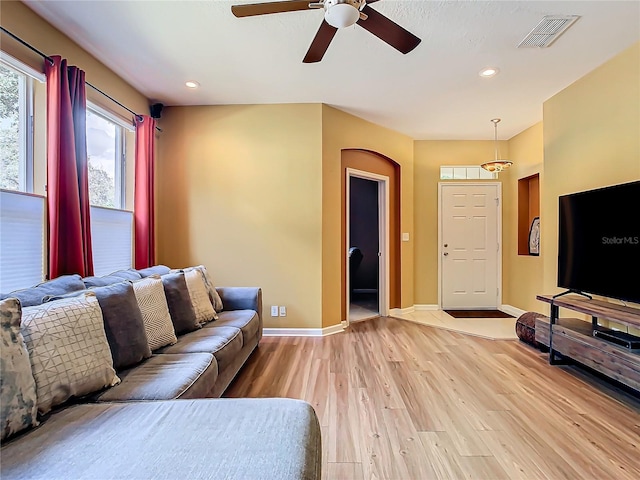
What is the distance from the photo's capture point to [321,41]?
2.02 meters

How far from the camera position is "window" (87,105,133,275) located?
2873 millimetres

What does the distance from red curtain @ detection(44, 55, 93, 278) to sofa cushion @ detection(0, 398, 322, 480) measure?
1431 mm

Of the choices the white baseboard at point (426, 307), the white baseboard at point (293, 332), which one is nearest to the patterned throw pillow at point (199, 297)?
the white baseboard at point (293, 332)

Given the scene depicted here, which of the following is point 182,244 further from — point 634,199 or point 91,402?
point 634,199

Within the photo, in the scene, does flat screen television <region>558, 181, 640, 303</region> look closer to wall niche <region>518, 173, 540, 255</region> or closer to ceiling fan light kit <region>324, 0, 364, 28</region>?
wall niche <region>518, 173, 540, 255</region>

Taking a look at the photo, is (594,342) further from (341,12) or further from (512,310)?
(341,12)

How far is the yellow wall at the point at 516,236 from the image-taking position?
431 centimetres

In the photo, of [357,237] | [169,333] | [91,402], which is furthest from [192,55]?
[357,237]

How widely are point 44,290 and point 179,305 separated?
33.7 inches

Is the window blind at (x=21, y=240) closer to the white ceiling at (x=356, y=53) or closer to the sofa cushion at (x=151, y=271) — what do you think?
the sofa cushion at (x=151, y=271)

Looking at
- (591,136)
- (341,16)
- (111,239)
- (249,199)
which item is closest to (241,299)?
(249,199)

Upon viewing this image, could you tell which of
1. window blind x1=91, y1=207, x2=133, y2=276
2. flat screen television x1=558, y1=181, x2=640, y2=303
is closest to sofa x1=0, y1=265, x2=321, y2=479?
window blind x1=91, y1=207, x2=133, y2=276

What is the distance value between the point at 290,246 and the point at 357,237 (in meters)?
3.76

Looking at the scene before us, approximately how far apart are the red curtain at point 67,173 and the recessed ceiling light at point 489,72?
3.55 m
